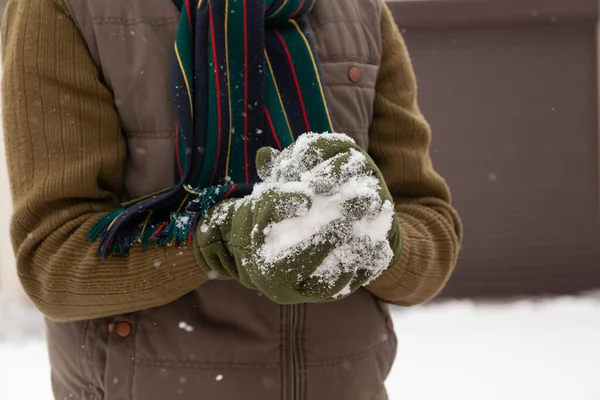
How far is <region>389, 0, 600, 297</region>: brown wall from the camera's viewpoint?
440cm

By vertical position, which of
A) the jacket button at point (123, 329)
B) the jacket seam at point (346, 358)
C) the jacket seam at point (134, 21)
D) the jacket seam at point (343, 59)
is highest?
the jacket seam at point (134, 21)

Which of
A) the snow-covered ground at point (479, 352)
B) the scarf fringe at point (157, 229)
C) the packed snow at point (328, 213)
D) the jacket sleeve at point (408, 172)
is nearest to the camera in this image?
the packed snow at point (328, 213)

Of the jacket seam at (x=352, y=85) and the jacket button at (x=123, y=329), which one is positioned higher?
the jacket seam at (x=352, y=85)

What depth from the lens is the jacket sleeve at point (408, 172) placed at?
115cm

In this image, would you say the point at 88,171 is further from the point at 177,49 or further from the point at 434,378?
the point at 434,378

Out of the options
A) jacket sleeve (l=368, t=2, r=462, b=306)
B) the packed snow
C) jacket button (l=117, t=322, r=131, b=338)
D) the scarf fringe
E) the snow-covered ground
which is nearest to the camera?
the packed snow

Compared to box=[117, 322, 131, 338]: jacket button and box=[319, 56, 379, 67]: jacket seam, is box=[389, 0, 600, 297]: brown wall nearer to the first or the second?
box=[319, 56, 379, 67]: jacket seam

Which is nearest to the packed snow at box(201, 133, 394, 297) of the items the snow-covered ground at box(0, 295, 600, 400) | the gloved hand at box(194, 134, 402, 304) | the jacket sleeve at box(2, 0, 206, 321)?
the gloved hand at box(194, 134, 402, 304)

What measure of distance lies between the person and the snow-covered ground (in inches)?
85.5

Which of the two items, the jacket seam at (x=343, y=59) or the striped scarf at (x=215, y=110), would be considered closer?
the striped scarf at (x=215, y=110)

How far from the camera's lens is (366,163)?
31.3 inches

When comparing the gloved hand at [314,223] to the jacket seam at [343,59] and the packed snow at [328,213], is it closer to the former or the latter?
the packed snow at [328,213]

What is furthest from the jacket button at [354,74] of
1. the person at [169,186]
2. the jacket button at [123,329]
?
the jacket button at [123,329]

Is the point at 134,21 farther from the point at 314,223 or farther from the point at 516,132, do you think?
the point at 516,132
